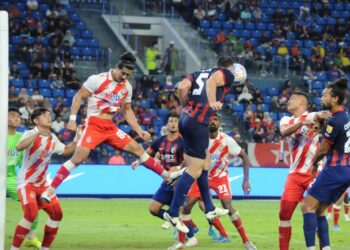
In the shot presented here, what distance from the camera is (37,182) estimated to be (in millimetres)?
13414

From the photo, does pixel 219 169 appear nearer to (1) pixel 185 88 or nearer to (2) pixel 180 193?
(2) pixel 180 193

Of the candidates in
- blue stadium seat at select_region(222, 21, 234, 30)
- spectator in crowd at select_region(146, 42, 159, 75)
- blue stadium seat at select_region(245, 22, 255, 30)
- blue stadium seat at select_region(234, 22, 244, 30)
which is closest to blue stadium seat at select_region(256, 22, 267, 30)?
blue stadium seat at select_region(245, 22, 255, 30)

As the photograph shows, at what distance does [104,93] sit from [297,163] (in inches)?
122

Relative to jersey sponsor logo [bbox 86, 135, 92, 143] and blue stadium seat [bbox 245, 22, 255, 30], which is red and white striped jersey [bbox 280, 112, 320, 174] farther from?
blue stadium seat [bbox 245, 22, 255, 30]

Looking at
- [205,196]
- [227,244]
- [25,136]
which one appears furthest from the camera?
[227,244]

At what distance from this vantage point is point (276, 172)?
2769 centimetres

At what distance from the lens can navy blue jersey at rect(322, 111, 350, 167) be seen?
11852mm

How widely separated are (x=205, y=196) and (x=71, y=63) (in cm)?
2090

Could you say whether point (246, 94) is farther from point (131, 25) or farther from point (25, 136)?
point (25, 136)

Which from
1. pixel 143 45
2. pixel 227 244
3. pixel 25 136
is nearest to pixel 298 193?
pixel 227 244

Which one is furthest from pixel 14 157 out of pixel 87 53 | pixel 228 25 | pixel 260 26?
pixel 260 26

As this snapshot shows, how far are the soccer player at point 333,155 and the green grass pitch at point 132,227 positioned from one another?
9.81 feet

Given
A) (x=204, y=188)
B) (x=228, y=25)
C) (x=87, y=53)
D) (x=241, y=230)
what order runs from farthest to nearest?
(x=228, y=25)
(x=87, y=53)
(x=241, y=230)
(x=204, y=188)

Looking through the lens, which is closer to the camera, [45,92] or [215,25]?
[45,92]
